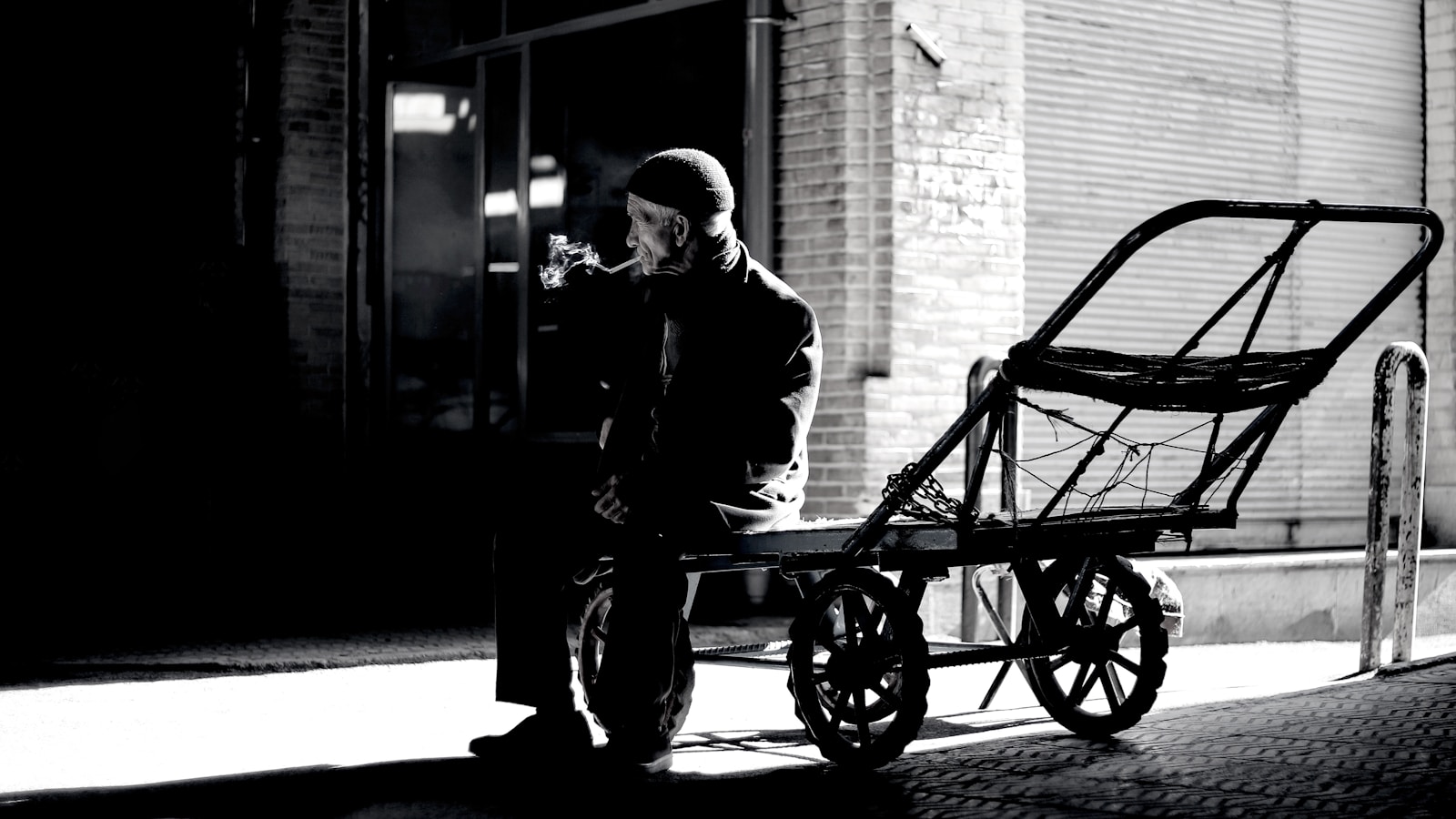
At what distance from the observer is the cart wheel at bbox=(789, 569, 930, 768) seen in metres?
4.49

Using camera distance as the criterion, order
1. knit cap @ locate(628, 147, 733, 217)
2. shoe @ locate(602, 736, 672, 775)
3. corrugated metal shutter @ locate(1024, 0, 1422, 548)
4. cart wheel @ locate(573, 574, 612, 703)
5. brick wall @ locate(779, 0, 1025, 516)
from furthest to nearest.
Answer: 1. corrugated metal shutter @ locate(1024, 0, 1422, 548)
2. brick wall @ locate(779, 0, 1025, 516)
3. cart wheel @ locate(573, 574, 612, 703)
4. knit cap @ locate(628, 147, 733, 217)
5. shoe @ locate(602, 736, 672, 775)

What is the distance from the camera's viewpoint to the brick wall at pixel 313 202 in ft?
37.9

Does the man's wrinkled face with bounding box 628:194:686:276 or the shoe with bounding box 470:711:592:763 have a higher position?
the man's wrinkled face with bounding box 628:194:686:276

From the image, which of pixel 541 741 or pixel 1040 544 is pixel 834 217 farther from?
pixel 541 741

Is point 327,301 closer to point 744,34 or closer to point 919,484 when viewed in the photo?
point 744,34

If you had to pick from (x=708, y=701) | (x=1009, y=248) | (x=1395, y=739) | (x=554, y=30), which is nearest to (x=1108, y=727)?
(x=1395, y=739)

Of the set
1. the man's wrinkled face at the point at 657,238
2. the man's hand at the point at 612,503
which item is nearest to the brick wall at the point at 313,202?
the man's wrinkled face at the point at 657,238

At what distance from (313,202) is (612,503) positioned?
7.64 metres

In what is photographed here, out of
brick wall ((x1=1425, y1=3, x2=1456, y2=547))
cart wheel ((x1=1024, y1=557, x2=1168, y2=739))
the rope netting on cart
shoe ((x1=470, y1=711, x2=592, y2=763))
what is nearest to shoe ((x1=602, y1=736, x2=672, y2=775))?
shoe ((x1=470, y1=711, x2=592, y2=763))

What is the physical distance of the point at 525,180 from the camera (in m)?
11.1

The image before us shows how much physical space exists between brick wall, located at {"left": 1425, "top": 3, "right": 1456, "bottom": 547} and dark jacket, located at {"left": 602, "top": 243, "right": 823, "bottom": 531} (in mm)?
6572

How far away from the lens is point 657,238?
188 inches

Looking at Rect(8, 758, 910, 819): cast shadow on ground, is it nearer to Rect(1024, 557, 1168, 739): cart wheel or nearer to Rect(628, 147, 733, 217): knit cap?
Rect(1024, 557, 1168, 739): cart wheel

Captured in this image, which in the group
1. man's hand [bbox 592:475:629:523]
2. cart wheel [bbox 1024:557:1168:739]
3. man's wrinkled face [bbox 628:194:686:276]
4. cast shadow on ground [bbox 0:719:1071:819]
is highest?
man's wrinkled face [bbox 628:194:686:276]
